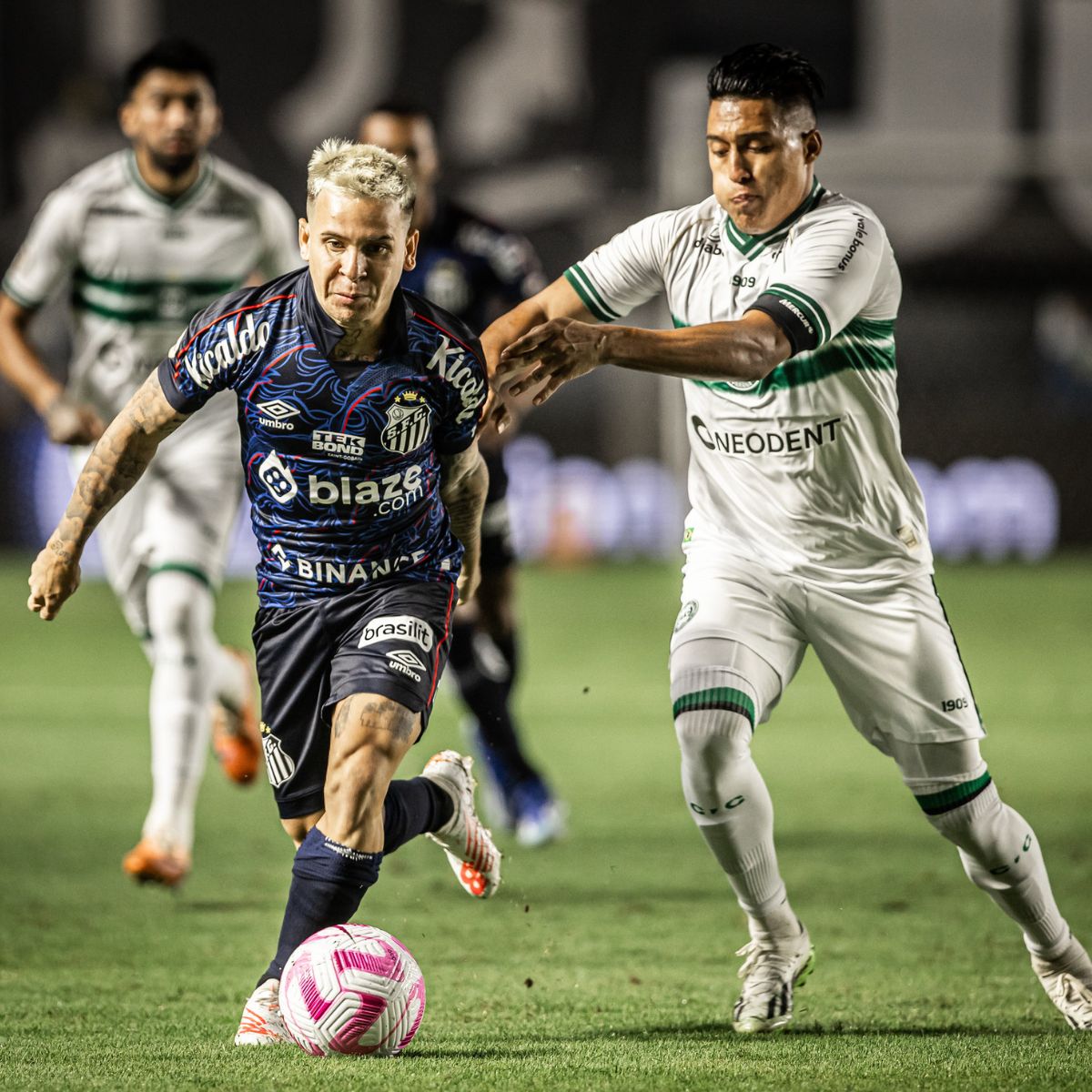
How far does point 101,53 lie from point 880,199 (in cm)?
794

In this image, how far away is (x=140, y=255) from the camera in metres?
6.66

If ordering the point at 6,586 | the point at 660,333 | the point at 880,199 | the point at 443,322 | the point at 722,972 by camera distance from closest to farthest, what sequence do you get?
the point at 660,333, the point at 443,322, the point at 722,972, the point at 6,586, the point at 880,199

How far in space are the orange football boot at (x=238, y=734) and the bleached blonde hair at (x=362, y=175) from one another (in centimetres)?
317

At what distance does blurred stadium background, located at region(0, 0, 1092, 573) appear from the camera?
17781mm

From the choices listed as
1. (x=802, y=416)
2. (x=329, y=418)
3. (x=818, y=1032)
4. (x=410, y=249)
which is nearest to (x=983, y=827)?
(x=818, y=1032)

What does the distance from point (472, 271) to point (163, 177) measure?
1.25m

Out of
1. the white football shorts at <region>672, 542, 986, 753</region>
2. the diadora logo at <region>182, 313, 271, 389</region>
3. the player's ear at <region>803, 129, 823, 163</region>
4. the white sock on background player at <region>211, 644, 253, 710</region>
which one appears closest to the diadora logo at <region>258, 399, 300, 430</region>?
the diadora logo at <region>182, 313, 271, 389</region>

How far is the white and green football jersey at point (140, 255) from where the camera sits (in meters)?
6.65

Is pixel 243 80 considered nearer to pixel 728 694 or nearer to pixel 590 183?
pixel 590 183

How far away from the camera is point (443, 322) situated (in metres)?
4.37

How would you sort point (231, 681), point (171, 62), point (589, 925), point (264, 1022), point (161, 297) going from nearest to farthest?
point (264, 1022), point (589, 925), point (171, 62), point (161, 297), point (231, 681)

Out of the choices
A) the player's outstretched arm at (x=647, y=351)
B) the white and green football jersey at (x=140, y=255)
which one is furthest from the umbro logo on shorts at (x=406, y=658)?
the white and green football jersey at (x=140, y=255)

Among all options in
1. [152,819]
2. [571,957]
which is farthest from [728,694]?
[152,819]

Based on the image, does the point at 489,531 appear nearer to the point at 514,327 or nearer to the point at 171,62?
the point at 171,62
